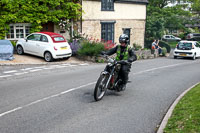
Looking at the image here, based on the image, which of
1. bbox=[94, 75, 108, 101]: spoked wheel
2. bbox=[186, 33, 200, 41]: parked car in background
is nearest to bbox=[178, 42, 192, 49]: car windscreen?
bbox=[94, 75, 108, 101]: spoked wheel

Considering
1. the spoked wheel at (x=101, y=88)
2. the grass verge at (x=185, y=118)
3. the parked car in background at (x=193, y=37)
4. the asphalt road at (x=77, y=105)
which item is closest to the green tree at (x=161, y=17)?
the parked car in background at (x=193, y=37)

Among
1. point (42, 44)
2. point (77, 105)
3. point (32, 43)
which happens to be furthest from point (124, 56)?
point (32, 43)

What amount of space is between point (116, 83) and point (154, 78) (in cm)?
437

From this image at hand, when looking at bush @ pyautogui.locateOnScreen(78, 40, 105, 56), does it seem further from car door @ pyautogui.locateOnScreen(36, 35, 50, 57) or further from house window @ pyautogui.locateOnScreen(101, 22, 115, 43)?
house window @ pyautogui.locateOnScreen(101, 22, 115, 43)

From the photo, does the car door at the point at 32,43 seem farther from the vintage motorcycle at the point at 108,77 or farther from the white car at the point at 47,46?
the vintage motorcycle at the point at 108,77

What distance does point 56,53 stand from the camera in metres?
16.4

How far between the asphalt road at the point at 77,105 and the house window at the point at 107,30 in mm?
15153

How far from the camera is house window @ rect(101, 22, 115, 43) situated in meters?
26.0

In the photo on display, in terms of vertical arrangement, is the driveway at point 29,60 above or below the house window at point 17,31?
below

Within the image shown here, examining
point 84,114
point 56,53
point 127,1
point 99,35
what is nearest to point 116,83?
point 84,114

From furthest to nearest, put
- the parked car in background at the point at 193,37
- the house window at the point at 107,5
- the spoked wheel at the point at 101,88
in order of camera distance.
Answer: the parked car in background at the point at 193,37
the house window at the point at 107,5
the spoked wheel at the point at 101,88

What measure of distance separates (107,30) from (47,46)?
11069 millimetres

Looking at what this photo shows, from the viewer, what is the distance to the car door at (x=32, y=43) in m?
17.0

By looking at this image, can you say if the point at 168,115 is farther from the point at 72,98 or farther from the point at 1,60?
the point at 1,60
